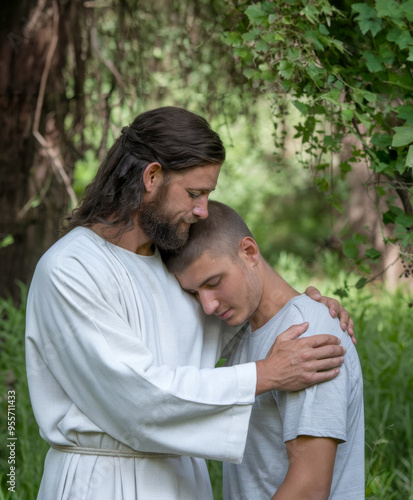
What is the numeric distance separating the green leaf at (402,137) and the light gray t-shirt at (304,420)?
68 cm

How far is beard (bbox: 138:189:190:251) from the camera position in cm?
246

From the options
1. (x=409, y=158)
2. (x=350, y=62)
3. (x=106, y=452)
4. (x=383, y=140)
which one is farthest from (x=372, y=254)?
(x=106, y=452)

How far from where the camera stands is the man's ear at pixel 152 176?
2486mm

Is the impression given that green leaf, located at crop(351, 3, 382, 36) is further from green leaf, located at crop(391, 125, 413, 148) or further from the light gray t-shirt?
the light gray t-shirt

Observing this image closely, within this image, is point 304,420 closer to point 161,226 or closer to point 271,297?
point 271,297

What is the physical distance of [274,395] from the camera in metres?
2.37

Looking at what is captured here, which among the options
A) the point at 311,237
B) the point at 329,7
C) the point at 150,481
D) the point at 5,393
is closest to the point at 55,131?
the point at 5,393

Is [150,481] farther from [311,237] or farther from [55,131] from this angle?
[311,237]

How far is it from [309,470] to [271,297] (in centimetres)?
63

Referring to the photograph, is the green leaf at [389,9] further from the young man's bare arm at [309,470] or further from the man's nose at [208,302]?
the young man's bare arm at [309,470]

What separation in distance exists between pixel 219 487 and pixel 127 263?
2.08 m

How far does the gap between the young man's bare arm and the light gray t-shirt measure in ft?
0.12

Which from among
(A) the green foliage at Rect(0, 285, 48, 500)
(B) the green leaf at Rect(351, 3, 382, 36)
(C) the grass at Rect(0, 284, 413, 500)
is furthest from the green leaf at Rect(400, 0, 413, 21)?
(A) the green foliage at Rect(0, 285, 48, 500)

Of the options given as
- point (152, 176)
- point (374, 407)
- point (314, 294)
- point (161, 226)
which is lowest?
point (374, 407)
